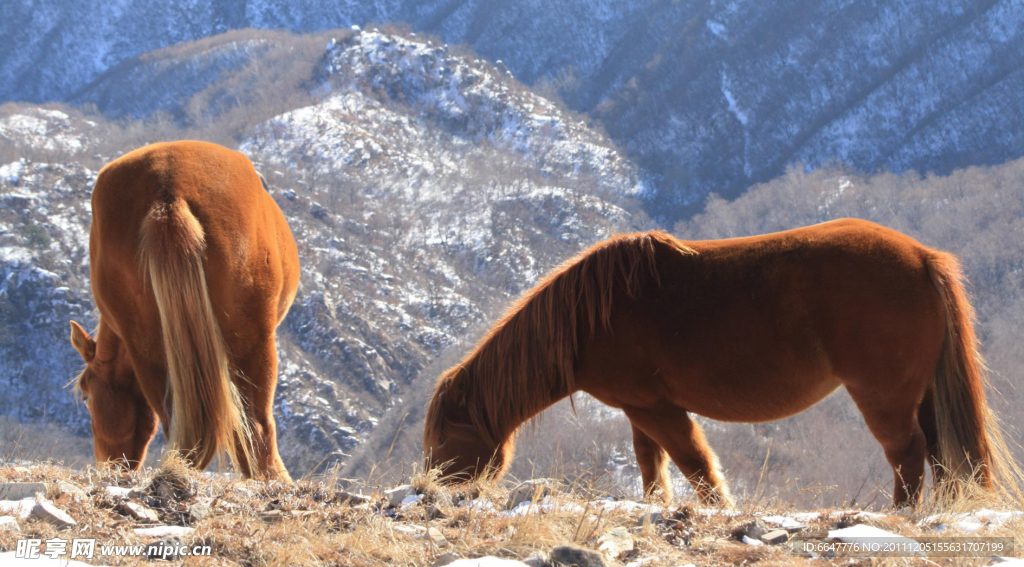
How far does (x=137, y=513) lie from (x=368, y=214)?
71255 millimetres

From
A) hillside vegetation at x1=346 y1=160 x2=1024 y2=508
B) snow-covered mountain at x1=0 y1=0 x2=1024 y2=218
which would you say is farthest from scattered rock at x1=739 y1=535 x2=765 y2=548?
snow-covered mountain at x1=0 y1=0 x2=1024 y2=218

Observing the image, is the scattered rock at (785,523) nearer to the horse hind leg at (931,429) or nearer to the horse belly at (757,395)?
the horse belly at (757,395)

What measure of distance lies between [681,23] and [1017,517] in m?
110

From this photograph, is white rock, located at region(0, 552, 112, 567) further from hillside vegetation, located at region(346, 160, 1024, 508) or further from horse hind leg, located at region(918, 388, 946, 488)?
hillside vegetation, located at region(346, 160, 1024, 508)

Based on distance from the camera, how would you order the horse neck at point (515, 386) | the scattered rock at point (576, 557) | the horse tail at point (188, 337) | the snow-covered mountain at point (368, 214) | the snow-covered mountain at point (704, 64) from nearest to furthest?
1. the scattered rock at point (576, 557)
2. the horse tail at point (188, 337)
3. the horse neck at point (515, 386)
4. the snow-covered mountain at point (368, 214)
5. the snow-covered mountain at point (704, 64)

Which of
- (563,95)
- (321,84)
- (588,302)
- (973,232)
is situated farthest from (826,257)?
(563,95)

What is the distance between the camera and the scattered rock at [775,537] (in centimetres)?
295

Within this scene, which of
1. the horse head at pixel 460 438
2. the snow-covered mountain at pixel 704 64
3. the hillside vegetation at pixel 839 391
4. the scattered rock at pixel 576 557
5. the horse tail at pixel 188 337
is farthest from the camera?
the snow-covered mountain at pixel 704 64

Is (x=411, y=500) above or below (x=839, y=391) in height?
above

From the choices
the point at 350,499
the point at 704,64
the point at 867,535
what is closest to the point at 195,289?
the point at 350,499

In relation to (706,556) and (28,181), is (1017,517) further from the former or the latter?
(28,181)

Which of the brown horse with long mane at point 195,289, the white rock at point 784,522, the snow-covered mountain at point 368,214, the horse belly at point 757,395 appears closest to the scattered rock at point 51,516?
the brown horse with long mane at point 195,289

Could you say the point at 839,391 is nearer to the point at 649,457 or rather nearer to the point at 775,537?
the point at 649,457

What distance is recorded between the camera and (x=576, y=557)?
8.40 ft
